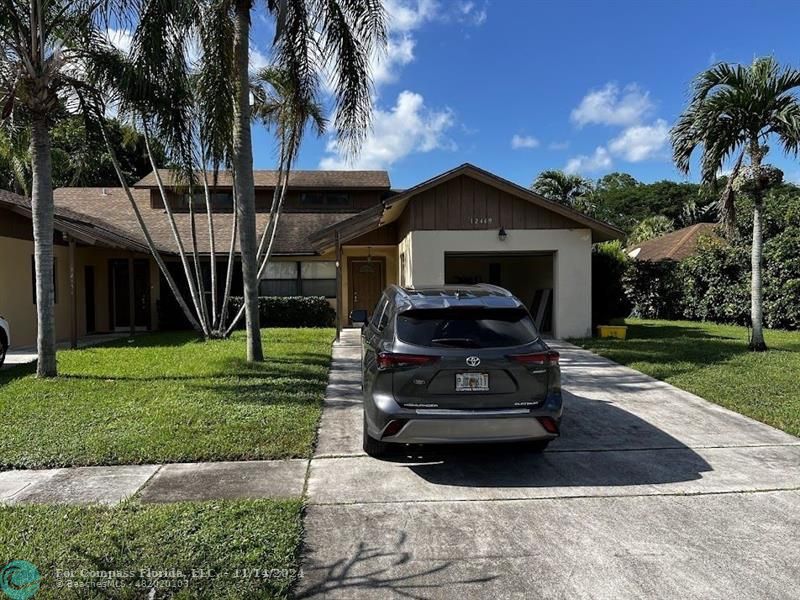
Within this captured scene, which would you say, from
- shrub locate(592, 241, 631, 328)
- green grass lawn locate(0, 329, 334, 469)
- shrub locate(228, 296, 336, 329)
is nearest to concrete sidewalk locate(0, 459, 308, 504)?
green grass lawn locate(0, 329, 334, 469)

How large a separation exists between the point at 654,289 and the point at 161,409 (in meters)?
20.7

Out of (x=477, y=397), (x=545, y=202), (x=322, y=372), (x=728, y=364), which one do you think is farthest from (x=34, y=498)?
(x=545, y=202)

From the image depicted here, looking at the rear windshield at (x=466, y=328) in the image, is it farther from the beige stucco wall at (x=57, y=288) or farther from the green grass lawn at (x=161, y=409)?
the beige stucco wall at (x=57, y=288)

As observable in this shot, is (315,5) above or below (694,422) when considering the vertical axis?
above

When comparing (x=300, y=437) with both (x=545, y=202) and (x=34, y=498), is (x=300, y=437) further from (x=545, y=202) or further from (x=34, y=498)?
(x=545, y=202)

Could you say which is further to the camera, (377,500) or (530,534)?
(377,500)

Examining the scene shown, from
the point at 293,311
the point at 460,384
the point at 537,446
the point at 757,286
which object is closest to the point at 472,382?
the point at 460,384

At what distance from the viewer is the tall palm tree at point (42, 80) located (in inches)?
354

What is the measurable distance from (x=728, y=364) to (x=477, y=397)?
7.72 meters

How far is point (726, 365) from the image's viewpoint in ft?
34.2

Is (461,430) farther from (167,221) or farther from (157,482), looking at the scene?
(167,221)

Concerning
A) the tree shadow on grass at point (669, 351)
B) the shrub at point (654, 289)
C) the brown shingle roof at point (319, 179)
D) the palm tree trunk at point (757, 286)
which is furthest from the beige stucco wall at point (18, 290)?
the shrub at point (654, 289)

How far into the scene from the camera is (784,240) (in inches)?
643

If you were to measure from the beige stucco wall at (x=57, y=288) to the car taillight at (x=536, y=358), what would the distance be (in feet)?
43.5
